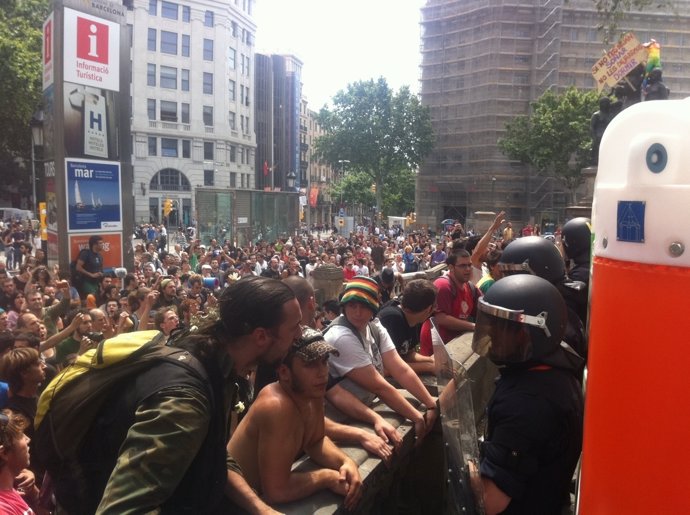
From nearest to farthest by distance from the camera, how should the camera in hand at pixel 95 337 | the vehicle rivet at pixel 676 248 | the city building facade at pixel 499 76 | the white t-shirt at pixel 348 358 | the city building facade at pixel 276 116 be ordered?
the vehicle rivet at pixel 676 248, the white t-shirt at pixel 348 358, the camera in hand at pixel 95 337, the city building facade at pixel 499 76, the city building facade at pixel 276 116

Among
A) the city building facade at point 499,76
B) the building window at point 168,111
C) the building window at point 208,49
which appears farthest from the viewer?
the building window at point 208,49

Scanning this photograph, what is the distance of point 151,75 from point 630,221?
57.1 metres

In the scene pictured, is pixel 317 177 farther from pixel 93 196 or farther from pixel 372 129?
pixel 93 196

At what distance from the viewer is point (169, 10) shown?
53.8 m

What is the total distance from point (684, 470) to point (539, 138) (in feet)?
138

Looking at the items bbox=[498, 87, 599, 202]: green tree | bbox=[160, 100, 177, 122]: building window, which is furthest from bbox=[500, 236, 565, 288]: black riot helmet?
bbox=[160, 100, 177, 122]: building window

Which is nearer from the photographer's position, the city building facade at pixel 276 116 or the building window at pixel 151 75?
the building window at pixel 151 75

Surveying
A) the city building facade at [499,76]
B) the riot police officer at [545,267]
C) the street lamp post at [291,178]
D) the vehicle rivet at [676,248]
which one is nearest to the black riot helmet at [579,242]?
the riot police officer at [545,267]

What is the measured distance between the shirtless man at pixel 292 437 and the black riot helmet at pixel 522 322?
2.36 ft

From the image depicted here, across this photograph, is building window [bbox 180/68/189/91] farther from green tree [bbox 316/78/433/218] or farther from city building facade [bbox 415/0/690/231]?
city building facade [bbox 415/0/690/231]

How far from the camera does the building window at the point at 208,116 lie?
5628 centimetres

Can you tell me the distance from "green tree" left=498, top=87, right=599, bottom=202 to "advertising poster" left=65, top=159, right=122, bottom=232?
1344 inches

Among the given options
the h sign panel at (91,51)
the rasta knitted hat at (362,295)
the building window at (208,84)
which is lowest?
the rasta knitted hat at (362,295)

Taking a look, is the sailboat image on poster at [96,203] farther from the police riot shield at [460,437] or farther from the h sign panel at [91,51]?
the police riot shield at [460,437]
